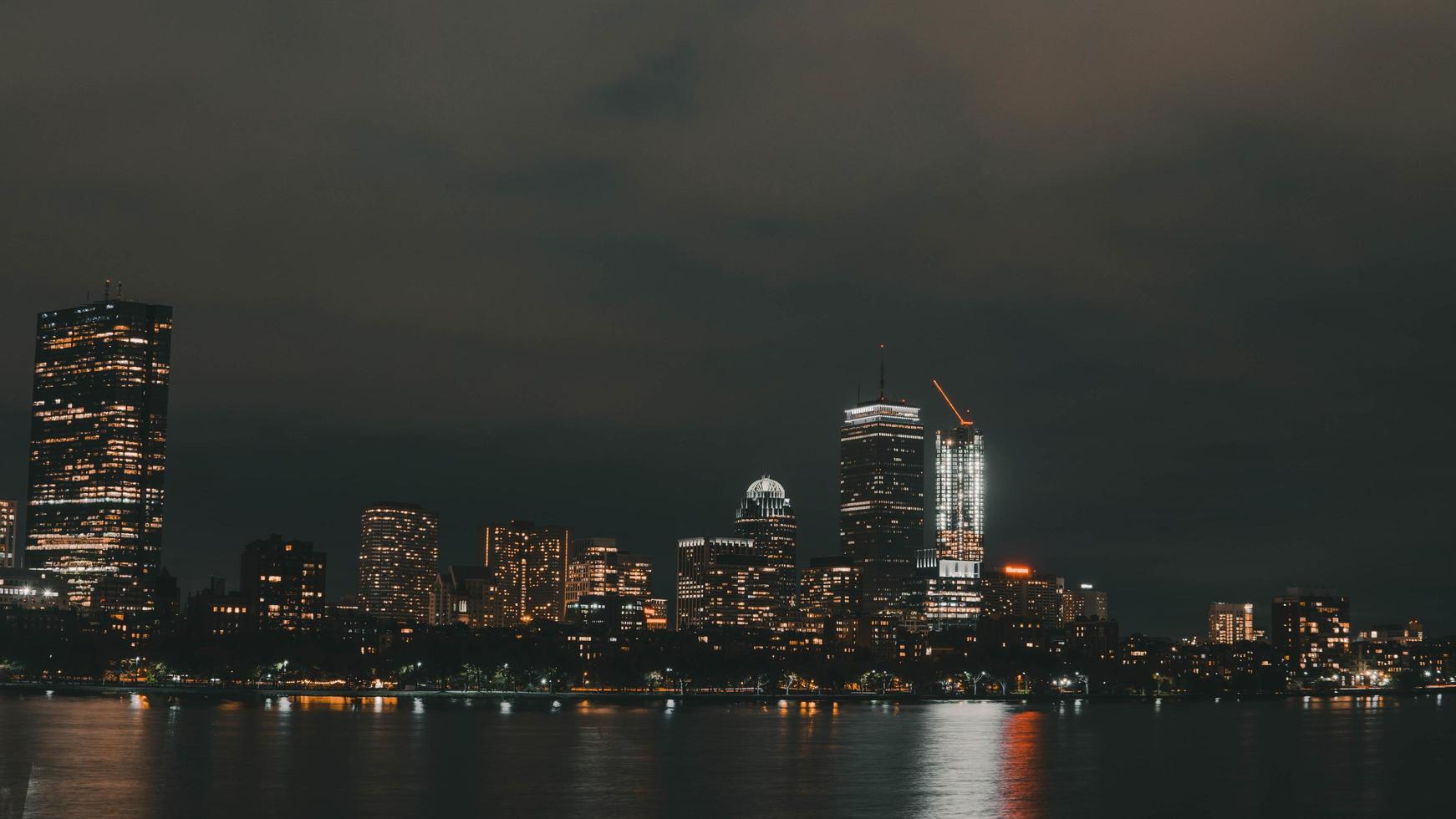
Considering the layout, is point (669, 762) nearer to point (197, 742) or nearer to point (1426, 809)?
point (197, 742)

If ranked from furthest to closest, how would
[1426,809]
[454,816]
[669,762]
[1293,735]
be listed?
1. [1293,735]
2. [669,762]
3. [1426,809]
4. [454,816]

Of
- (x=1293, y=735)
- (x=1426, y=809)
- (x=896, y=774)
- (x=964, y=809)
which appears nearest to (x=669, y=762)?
(x=896, y=774)

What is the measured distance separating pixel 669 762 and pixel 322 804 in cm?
3579

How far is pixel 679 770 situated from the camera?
11744cm

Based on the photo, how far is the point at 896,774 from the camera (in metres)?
115

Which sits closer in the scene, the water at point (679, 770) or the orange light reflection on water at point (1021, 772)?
the water at point (679, 770)

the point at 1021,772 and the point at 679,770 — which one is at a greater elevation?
the point at 679,770

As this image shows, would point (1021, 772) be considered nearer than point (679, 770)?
No

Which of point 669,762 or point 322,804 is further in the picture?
point 669,762

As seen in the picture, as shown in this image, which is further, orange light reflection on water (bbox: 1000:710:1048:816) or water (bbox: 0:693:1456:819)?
orange light reflection on water (bbox: 1000:710:1048:816)

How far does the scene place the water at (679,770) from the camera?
94688 mm

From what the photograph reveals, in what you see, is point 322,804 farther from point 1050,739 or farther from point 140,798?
point 1050,739

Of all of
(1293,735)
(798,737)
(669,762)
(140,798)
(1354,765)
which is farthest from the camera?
(1293,735)

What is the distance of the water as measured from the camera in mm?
94688
